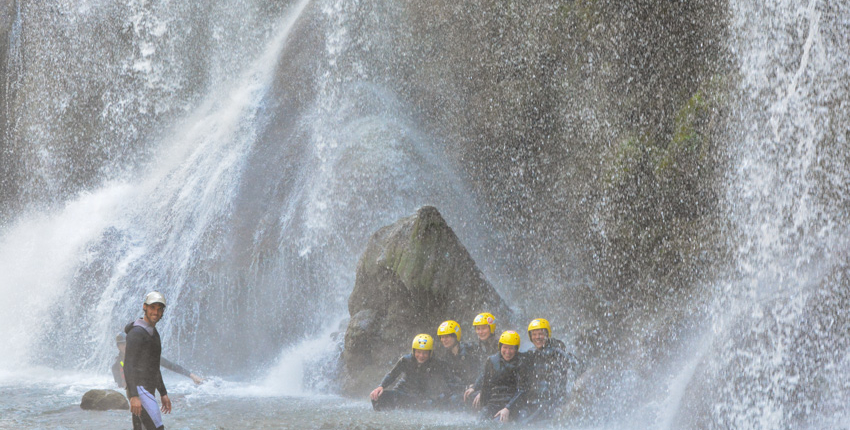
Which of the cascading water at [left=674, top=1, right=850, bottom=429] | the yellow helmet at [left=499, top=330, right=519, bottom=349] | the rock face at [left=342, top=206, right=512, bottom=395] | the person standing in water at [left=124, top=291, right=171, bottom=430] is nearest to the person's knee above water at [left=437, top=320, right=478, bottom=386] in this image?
the rock face at [left=342, top=206, right=512, bottom=395]

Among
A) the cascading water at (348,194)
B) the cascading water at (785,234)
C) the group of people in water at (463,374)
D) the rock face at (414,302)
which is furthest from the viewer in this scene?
the rock face at (414,302)

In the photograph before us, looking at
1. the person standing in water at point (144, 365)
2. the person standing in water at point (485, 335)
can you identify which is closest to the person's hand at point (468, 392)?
the person standing in water at point (485, 335)

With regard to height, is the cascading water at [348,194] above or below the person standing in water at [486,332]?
above

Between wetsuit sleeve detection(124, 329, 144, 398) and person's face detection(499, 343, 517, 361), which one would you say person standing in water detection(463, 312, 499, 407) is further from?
wetsuit sleeve detection(124, 329, 144, 398)

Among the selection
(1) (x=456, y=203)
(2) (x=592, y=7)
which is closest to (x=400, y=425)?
(1) (x=456, y=203)

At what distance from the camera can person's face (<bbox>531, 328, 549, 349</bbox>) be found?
35.0 ft

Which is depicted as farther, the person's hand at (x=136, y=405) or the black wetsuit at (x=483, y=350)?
the black wetsuit at (x=483, y=350)

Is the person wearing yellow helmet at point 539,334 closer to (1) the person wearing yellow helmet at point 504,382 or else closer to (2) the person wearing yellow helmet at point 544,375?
(2) the person wearing yellow helmet at point 544,375

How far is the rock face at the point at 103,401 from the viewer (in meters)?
11.2

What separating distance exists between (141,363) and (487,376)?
490 cm

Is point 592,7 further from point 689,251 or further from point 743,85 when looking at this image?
point 689,251

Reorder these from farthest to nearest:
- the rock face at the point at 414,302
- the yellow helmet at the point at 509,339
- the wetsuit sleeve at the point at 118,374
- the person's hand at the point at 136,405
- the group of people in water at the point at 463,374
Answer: the wetsuit sleeve at the point at 118,374
the rock face at the point at 414,302
the yellow helmet at the point at 509,339
the group of people in water at the point at 463,374
the person's hand at the point at 136,405

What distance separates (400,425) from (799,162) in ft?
23.3

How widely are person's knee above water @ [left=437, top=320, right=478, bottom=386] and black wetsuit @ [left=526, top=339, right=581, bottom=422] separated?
1638 mm
